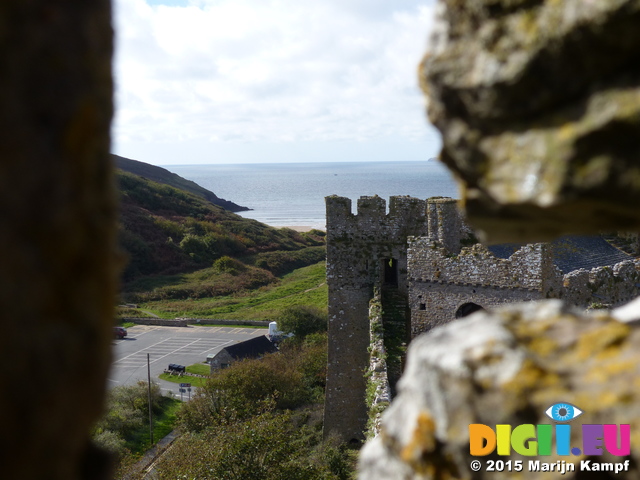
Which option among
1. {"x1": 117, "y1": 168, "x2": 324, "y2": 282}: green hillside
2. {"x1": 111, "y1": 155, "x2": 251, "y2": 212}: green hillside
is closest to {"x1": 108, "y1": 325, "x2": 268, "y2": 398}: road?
{"x1": 117, "y1": 168, "x2": 324, "y2": 282}: green hillside

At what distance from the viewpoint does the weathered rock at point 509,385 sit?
7.00ft

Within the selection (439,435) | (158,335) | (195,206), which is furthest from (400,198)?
(195,206)

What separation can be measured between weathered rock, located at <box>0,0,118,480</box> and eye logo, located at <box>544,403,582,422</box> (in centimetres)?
168

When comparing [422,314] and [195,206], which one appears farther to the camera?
[195,206]

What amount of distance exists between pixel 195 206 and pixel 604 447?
10154 cm

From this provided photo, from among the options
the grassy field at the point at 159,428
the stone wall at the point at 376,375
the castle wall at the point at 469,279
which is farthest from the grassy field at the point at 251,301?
A: the castle wall at the point at 469,279

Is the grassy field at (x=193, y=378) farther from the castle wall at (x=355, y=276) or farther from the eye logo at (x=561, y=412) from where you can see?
the eye logo at (x=561, y=412)

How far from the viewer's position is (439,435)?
7.73ft

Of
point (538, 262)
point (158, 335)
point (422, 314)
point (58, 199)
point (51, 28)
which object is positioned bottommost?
point (158, 335)

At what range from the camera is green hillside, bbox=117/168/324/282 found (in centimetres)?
7825

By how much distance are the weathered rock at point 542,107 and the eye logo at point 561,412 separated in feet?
2.54

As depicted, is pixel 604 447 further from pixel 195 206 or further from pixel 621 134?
pixel 195 206

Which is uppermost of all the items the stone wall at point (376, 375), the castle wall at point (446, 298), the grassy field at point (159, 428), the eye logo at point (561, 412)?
the eye logo at point (561, 412)

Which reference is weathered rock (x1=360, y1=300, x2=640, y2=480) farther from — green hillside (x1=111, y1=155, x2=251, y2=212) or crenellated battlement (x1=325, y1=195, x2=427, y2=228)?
green hillside (x1=111, y1=155, x2=251, y2=212)
